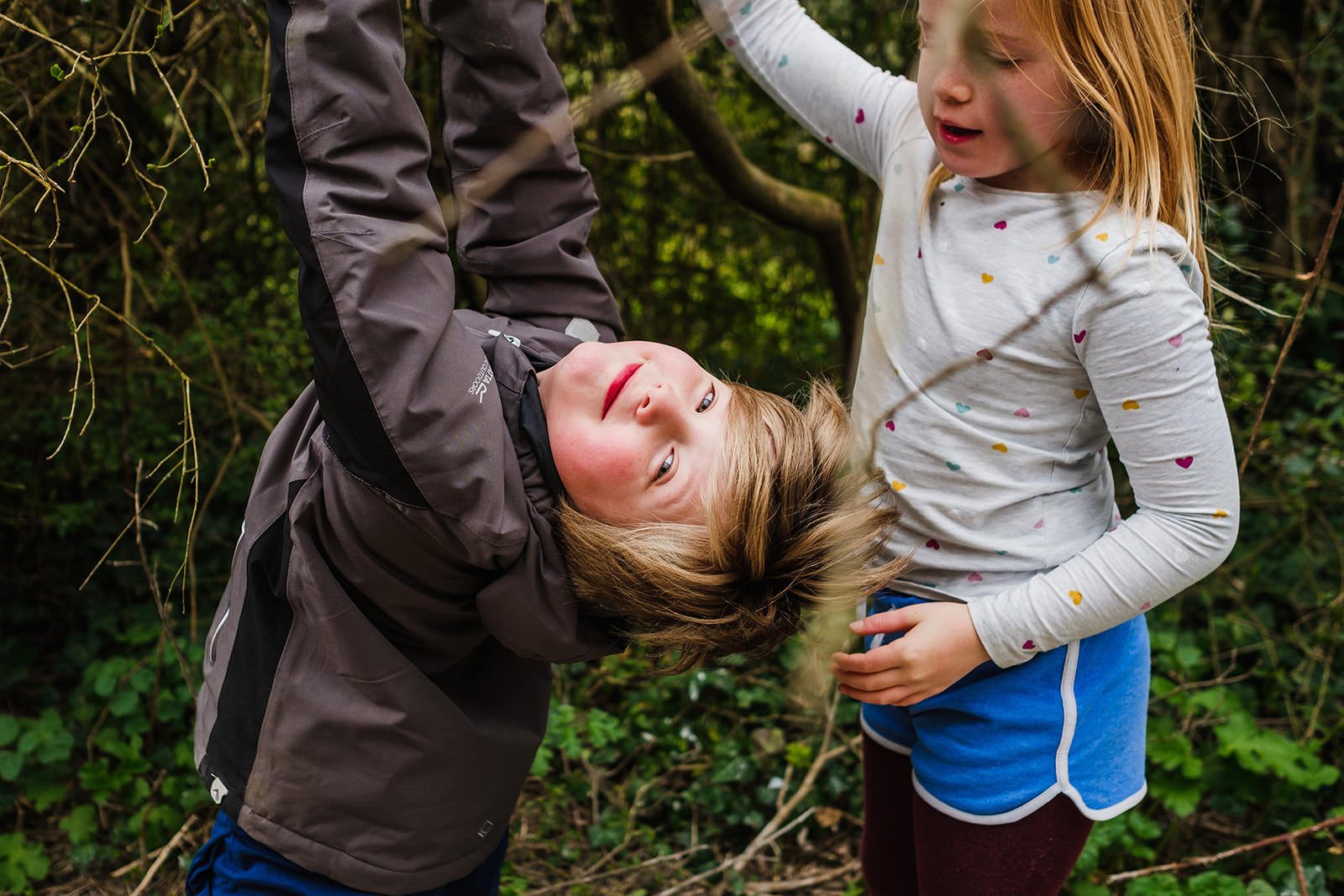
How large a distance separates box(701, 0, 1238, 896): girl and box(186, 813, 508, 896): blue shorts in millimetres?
698

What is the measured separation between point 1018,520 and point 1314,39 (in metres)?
2.51

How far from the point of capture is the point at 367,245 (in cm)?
103

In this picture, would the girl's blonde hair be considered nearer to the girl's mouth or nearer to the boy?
→ the girl's mouth

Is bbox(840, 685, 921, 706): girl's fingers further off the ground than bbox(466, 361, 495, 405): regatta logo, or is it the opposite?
bbox(466, 361, 495, 405): regatta logo

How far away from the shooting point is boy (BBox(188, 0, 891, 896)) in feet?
3.41

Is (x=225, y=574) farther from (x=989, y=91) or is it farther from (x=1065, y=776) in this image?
(x=989, y=91)

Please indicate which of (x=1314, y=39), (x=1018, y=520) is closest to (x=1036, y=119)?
(x=1018, y=520)

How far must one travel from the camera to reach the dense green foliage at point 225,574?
2.11 metres

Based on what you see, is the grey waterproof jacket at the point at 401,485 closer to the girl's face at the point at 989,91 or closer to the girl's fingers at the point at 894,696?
the girl's fingers at the point at 894,696

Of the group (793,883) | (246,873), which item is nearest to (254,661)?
(246,873)

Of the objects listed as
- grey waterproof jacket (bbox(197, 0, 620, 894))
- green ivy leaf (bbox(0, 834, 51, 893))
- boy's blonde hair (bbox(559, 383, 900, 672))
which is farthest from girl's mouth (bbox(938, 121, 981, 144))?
green ivy leaf (bbox(0, 834, 51, 893))

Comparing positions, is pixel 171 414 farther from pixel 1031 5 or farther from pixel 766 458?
pixel 1031 5

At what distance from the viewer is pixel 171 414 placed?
2471mm

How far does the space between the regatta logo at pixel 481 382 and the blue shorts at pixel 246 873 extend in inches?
24.8
